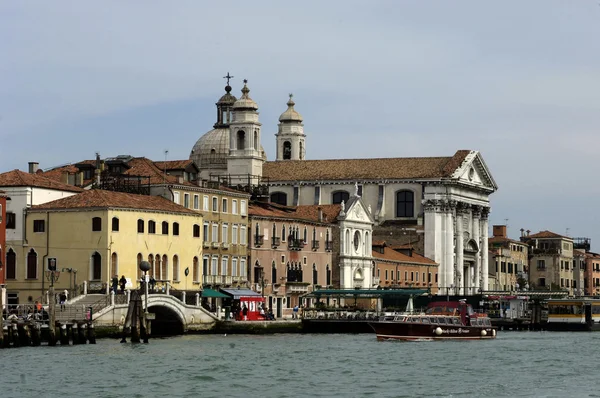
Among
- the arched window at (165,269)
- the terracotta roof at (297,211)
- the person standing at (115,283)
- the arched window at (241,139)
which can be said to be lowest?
the person standing at (115,283)

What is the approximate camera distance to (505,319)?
3472 inches

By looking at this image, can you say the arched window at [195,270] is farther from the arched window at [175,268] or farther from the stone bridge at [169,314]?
the stone bridge at [169,314]

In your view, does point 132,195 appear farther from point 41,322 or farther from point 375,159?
point 375,159

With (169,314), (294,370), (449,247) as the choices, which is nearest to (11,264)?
(169,314)

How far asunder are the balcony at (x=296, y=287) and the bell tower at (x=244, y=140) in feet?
62.0

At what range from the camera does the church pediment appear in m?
106

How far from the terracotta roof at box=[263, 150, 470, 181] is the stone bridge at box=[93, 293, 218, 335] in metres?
38.0

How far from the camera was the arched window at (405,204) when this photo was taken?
4107 inches

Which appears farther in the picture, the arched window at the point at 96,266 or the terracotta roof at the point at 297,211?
the terracotta roof at the point at 297,211

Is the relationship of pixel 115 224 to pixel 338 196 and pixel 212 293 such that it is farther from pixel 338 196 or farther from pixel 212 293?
pixel 338 196

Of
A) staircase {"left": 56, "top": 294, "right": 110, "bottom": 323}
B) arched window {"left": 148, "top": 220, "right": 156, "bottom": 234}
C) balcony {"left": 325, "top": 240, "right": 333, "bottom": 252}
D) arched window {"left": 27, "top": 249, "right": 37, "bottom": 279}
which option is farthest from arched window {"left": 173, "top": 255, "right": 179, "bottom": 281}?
balcony {"left": 325, "top": 240, "right": 333, "bottom": 252}

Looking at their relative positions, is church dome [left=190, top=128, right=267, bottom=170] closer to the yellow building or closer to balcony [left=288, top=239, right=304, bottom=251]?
balcony [left=288, top=239, right=304, bottom=251]

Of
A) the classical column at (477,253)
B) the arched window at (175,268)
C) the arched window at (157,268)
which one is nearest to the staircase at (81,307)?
the arched window at (157,268)

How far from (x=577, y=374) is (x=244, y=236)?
32930 mm
